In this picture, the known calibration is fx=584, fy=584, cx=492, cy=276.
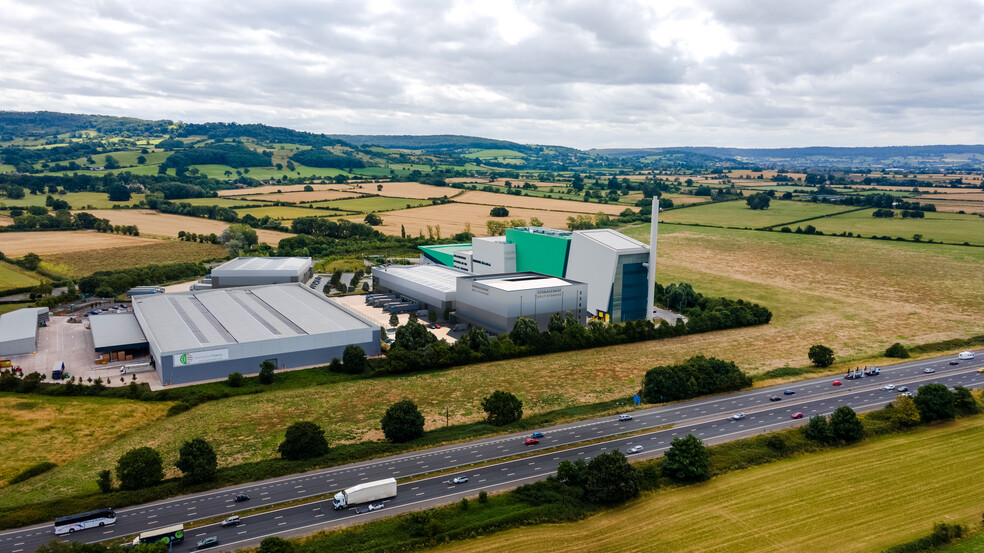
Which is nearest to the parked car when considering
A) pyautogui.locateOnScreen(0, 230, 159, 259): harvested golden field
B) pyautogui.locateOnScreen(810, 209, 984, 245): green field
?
pyautogui.locateOnScreen(0, 230, 159, 259): harvested golden field

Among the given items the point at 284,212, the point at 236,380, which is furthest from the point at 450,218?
the point at 236,380

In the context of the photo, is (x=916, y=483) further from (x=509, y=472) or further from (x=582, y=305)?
(x=582, y=305)

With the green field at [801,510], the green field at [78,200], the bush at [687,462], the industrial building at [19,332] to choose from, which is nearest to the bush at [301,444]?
A: the green field at [801,510]

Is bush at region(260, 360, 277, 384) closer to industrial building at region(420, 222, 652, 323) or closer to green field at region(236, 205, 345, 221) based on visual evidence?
industrial building at region(420, 222, 652, 323)

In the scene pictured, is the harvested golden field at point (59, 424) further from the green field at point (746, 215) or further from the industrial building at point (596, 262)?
the green field at point (746, 215)

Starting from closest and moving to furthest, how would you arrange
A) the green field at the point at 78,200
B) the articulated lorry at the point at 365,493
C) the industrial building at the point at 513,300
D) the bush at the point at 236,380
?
the articulated lorry at the point at 365,493
the bush at the point at 236,380
the industrial building at the point at 513,300
the green field at the point at 78,200

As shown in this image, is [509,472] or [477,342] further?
[477,342]

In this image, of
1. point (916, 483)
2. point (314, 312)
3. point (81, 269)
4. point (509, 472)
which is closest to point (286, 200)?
point (81, 269)
